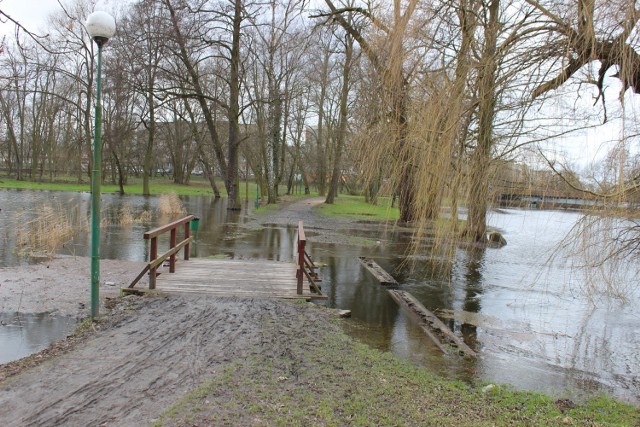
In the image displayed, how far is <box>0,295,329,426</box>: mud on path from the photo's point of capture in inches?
161

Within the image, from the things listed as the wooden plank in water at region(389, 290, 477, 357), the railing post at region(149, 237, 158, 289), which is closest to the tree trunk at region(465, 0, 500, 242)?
the wooden plank in water at region(389, 290, 477, 357)

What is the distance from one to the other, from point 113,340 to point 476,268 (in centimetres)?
1110

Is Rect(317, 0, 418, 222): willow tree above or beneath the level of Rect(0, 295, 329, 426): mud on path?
above

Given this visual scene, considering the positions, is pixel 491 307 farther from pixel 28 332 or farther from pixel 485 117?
pixel 28 332

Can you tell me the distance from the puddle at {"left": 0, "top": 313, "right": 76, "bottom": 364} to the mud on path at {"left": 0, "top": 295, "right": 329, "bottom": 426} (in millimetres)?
682

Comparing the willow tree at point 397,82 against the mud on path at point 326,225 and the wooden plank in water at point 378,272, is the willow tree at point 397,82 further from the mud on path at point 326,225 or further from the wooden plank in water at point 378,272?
the mud on path at point 326,225

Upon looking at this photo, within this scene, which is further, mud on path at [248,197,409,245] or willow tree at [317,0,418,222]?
mud on path at [248,197,409,245]

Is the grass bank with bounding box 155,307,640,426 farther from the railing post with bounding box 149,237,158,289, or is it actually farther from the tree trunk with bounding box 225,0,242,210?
the tree trunk with bounding box 225,0,242,210

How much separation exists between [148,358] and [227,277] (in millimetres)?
4228

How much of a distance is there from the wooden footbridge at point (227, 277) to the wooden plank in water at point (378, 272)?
5.42 feet

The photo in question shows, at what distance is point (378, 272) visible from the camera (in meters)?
12.3

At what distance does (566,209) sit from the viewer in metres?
6.28

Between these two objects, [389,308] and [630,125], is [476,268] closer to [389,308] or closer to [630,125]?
[389,308]

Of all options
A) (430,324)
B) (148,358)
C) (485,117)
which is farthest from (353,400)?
(485,117)
